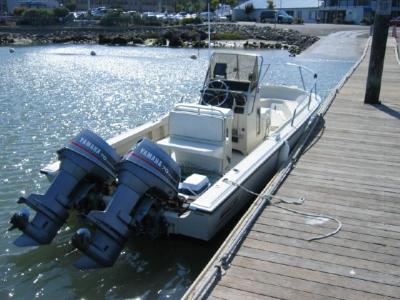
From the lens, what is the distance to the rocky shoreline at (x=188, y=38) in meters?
46.0

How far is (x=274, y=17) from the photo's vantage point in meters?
67.9

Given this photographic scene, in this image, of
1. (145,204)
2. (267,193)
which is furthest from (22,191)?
(267,193)

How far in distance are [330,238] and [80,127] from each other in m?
10.0

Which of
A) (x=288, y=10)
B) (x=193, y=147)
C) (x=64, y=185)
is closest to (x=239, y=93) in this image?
(x=193, y=147)

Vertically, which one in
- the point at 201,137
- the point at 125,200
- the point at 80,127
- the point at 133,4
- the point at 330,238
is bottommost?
the point at 80,127

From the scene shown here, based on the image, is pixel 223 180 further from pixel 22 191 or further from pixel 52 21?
pixel 52 21

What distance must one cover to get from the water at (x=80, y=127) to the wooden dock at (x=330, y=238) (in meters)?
1.25

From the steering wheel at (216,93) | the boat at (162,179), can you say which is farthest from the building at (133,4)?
the boat at (162,179)

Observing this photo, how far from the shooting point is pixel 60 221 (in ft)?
18.5

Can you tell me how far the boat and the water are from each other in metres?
0.53

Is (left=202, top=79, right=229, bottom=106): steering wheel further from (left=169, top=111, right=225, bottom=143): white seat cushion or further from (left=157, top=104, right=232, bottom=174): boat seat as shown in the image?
(left=169, top=111, right=225, bottom=143): white seat cushion

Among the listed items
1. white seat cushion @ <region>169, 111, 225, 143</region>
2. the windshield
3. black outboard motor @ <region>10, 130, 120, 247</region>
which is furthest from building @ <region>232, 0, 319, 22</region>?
black outboard motor @ <region>10, 130, 120, 247</region>

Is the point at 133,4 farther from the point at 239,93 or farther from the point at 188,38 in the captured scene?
the point at 239,93

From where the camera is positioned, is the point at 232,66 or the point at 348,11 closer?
the point at 232,66
